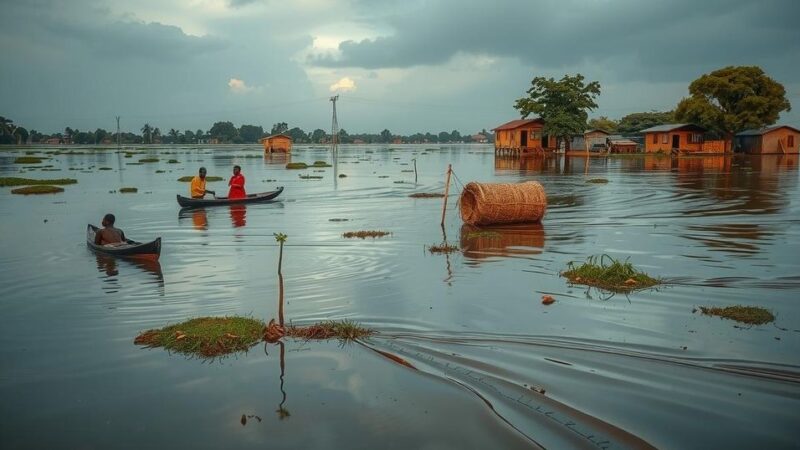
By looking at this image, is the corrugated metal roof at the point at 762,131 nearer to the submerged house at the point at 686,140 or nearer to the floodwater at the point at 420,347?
the submerged house at the point at 686,140

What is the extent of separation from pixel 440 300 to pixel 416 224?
8.75 m

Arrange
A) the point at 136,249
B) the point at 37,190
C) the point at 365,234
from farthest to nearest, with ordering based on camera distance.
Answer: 1. the point at 37,190
2. the point at 365,234
3. the point at 136,249

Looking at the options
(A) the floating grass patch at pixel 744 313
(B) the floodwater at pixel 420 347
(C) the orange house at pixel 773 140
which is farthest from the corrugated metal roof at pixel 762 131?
(A) the floating grass patch at pixel 744 313

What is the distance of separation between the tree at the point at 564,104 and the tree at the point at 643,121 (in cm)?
2875

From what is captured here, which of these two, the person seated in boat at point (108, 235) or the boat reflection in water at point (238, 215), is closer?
the person seated in boat at point (108, 235)

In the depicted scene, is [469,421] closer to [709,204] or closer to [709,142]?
[709,204]

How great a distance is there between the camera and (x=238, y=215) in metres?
21.0

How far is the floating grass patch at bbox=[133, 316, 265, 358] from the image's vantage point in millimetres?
7664

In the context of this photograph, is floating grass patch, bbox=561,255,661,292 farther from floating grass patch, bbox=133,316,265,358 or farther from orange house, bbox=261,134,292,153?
orange house, bbox=261,134,292,153

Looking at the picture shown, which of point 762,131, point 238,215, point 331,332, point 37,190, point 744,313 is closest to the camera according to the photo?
point 331,332

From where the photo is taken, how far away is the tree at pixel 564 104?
206ft

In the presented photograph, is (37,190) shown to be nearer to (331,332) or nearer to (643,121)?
(331,332)

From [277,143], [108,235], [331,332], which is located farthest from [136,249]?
[277,143]

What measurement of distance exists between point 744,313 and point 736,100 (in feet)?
205
